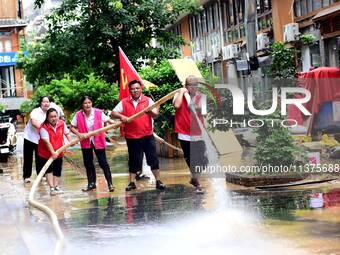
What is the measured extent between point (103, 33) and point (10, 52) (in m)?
44.5

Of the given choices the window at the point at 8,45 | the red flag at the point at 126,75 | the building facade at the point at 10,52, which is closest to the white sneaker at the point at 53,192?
the red flag at the point at 126,75

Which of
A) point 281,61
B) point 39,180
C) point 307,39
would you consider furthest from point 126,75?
point 307,39

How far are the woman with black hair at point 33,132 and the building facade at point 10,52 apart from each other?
4597 centimetres

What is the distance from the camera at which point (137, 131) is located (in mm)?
11289

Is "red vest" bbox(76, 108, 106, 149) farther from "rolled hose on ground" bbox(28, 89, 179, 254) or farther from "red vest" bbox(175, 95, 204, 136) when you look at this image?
"red vest" bbox(175, 95, 204, 136)

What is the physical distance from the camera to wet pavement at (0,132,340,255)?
6832mm

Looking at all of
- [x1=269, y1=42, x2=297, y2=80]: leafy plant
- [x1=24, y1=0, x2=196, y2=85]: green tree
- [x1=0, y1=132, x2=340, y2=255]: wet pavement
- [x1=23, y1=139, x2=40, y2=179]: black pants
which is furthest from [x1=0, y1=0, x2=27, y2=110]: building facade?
[x1=0, y1=132, x2=340, y2=255]: wet pavement

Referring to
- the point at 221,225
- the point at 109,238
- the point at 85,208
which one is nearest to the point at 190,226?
the point at 221,225

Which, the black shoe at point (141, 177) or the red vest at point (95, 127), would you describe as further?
the black shoe at point (141, 177)

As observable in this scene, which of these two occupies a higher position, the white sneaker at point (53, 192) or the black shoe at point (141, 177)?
the black shoe at point (141, 177)

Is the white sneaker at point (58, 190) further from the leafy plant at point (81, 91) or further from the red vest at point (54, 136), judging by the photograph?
the leafy plant at point (81, 91)

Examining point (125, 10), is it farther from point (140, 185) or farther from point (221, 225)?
point (221, 225)

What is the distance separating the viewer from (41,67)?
59.3 feet

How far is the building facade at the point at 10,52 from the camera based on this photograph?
58969 mm
